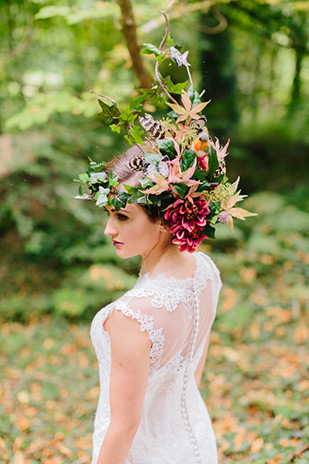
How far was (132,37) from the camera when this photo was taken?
12.4ft

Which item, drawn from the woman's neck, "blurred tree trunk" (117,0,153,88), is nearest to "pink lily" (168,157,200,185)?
the woman's neck

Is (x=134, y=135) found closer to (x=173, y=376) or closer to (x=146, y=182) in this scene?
(x=146, y=182)

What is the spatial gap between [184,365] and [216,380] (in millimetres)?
2857

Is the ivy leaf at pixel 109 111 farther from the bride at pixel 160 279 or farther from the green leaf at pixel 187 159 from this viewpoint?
the green leaf at pixel 187 159

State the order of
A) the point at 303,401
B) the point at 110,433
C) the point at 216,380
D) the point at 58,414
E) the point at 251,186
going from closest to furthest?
the point at 110,433
the point at 303,401
the point at 58,414
the point at 216,380
the point at 251,186

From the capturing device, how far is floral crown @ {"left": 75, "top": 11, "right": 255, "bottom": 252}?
143cm

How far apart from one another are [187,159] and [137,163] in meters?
0.19

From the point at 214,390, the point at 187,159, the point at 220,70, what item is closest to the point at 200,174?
the point at 187,159

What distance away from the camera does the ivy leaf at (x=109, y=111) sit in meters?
1.38

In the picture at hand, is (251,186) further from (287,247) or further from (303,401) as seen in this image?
(303,401)

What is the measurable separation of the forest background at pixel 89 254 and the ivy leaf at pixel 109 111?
2089 millimetres

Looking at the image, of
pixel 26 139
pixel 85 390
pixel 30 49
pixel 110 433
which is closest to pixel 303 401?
pixel 85 390

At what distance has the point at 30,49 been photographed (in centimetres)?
609

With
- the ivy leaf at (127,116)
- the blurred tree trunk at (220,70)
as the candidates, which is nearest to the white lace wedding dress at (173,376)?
the ivy leaf at (127,116)
